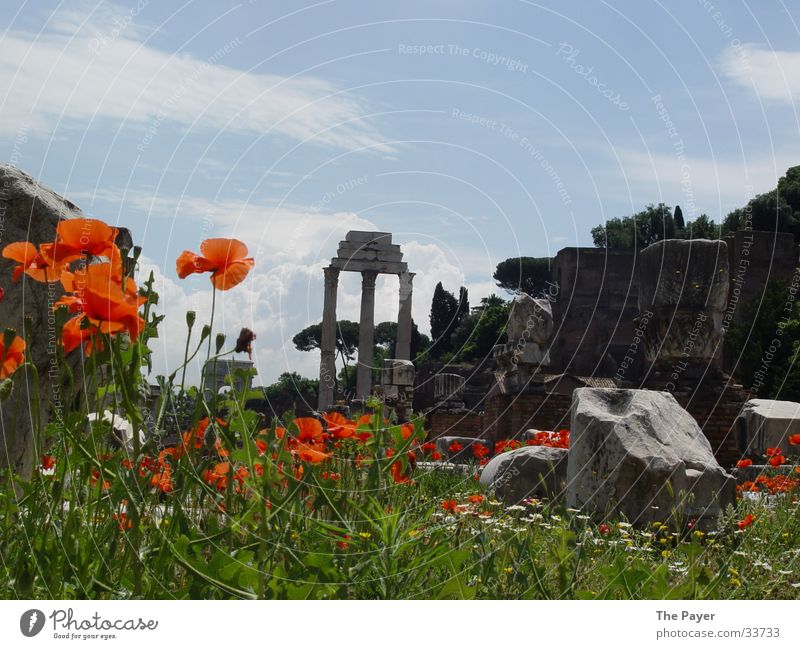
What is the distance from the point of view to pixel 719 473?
6148mm

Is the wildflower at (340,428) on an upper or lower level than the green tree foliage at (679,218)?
lower

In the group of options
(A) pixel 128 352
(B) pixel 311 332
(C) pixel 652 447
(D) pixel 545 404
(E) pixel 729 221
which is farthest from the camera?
(B) pixel 311 332

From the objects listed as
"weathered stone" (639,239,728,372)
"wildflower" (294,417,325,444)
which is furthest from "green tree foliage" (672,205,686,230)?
"wildflower" (294,417,325,444)

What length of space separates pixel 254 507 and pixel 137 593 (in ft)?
1.36

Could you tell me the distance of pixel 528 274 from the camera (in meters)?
70.1

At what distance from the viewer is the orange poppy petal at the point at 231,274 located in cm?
233

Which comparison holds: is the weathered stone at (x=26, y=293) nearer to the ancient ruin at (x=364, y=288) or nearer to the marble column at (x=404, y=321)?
the marble column at (x=404, y=321)

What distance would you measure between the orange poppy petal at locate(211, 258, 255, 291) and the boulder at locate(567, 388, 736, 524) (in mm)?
4023

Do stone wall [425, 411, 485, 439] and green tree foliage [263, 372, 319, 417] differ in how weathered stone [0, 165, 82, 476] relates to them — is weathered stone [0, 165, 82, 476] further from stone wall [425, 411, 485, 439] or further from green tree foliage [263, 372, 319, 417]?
green tree foliage [263, 372, 319, 417]

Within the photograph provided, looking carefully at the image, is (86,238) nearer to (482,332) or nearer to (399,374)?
(399,374)

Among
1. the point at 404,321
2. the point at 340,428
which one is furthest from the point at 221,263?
the point at 404,321

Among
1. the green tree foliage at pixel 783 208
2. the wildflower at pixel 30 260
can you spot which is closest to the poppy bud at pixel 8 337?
the wildflower at pixel 30 260
